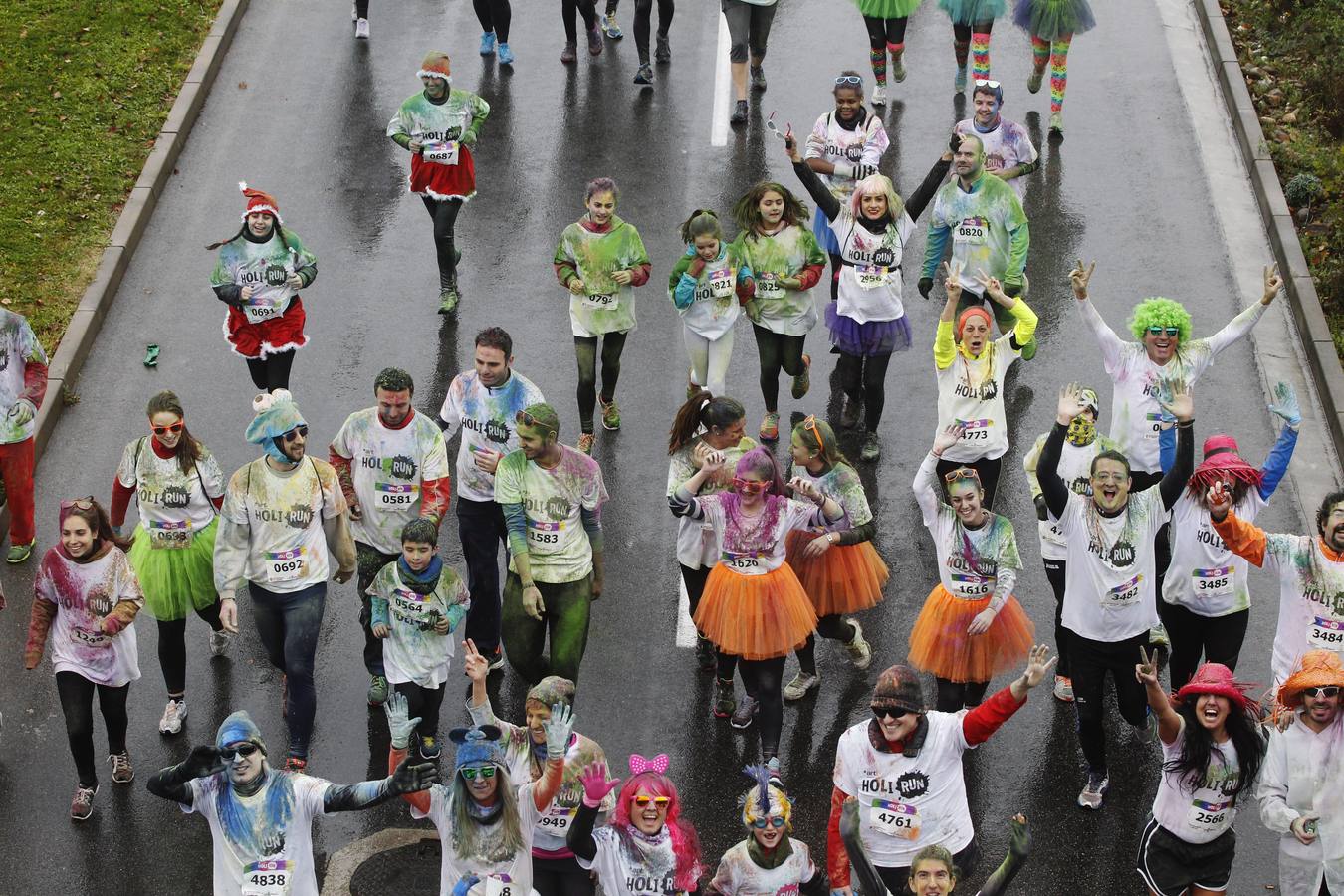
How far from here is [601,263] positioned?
13305 millimetres

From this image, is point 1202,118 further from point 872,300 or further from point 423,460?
point 423,460

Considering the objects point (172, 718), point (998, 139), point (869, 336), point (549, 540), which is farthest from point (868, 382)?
point (172, 718)

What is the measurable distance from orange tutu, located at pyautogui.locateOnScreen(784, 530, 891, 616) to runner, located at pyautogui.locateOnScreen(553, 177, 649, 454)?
2.64m

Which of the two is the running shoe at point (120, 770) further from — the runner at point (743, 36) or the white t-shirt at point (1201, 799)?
the runner at point (743, 36)

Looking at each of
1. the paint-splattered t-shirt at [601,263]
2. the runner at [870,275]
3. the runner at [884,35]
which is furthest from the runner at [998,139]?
the runner at [884,35]

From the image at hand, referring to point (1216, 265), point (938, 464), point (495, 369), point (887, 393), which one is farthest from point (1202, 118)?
point (495, 369)

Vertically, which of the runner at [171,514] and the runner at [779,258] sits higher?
the runner at [779,258]

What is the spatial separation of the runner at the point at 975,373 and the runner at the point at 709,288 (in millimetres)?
1681

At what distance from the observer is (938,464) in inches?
499

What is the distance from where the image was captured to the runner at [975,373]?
12.0m

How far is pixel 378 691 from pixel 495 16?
938 cm

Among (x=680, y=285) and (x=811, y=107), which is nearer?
(x=680, y=285)

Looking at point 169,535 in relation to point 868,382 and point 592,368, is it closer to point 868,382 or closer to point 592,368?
point 592,368

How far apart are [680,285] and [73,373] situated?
5.09 m
